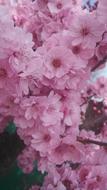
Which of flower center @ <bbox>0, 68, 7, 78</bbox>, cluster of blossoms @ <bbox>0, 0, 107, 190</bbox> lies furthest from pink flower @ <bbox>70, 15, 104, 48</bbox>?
flower center @ <bbox>0, 68, 7, 78</bbox>

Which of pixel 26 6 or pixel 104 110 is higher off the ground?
pixel 26 6

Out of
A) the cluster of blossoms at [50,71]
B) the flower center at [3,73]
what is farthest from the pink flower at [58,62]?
the flower center at [3,73]

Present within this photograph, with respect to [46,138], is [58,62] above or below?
above

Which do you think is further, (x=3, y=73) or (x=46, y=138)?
(x=46, y=138)

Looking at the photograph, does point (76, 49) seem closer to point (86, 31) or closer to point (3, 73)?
point (86, 31)

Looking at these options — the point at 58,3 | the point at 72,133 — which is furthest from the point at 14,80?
the point at 58,3

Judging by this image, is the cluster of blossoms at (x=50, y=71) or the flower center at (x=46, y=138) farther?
the flower center at (x=46, y=138)

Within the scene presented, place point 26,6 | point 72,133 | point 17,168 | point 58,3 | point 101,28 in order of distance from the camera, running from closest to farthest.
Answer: point 101,28
point 72,133
point 58,3
point 26,6
point 17,168

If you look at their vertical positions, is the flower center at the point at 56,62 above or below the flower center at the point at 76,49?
below

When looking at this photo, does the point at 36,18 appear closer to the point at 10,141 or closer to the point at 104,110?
the point at 10,141

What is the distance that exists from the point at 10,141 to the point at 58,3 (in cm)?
53

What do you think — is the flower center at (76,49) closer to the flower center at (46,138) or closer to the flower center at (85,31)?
the flower center at (85,31)

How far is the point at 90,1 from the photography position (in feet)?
5.34

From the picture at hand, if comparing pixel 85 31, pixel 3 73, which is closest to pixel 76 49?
pixel 85 31
